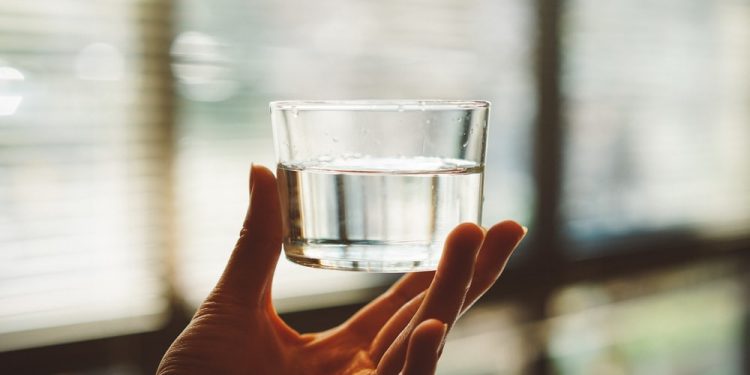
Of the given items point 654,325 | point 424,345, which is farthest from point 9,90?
point 654,325

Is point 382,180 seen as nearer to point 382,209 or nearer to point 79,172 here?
point 382,209

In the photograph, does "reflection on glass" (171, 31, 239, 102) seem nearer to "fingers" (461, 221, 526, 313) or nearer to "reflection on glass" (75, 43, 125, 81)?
"reflection on glass" (75, 43, 125, 81)

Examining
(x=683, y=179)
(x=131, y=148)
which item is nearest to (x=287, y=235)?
(x=131, y=148)

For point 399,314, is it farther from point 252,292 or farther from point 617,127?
point 617,127

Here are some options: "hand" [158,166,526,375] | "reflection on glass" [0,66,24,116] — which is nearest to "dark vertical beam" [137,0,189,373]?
"reflection on glass" [0,66,24,116]

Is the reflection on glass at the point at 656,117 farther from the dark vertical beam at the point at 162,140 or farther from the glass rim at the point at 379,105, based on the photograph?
the glass rim at the point at 379,105

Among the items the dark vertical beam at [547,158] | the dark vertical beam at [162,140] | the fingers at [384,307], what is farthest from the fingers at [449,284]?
the dark vertical beam at [547,158]
